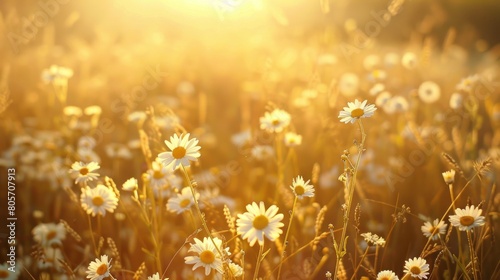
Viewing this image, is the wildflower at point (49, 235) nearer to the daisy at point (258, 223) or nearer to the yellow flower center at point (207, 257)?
the yellow flower center at point (207, 257)

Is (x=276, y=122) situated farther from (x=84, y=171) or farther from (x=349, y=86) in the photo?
(x=349, y=86)

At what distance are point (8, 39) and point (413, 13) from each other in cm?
749

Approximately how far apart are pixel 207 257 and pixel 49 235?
0.94 m

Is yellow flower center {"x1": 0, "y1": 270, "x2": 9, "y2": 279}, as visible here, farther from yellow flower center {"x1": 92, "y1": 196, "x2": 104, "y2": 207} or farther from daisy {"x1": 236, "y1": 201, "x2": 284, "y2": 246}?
daisy {"x1": 236, "y1": 201, "x2": 284, "y2": 246}

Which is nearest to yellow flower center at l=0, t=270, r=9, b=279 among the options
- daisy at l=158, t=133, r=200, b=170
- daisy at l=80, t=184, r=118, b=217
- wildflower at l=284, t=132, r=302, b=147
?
daisy at l=80, t=184, r=118, b=217

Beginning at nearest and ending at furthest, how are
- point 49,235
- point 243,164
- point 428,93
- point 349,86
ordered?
point 49,235
point 243,164
point 428,93
point 349,86

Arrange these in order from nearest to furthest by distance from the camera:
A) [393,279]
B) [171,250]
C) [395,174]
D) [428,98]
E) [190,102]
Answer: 1. [393,279]
2. [171,250]
3. [395,174]
4. [428,98]
5. [190,102]

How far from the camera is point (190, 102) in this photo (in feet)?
12.4

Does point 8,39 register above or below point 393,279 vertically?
above

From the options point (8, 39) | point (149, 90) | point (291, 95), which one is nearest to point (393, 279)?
point (291, 95)

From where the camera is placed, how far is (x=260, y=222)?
3.71 feet

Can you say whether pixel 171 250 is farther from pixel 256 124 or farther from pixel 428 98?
pixel 428 98

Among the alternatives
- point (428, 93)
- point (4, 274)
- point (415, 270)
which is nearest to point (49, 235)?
point (4, 274)

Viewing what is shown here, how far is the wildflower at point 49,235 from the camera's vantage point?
6.15 feet
